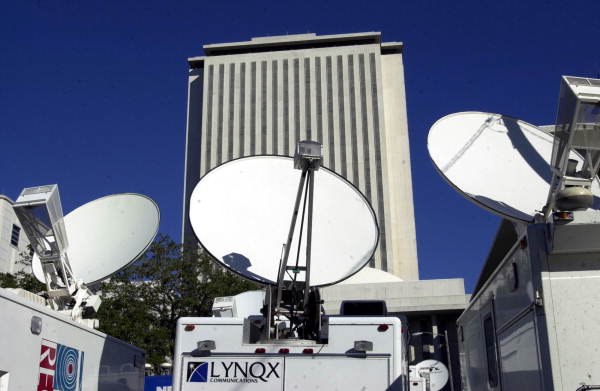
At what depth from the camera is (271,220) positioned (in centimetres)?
912

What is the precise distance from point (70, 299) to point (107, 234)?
205 centimetres

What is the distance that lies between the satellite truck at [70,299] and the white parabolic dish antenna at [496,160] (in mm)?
4593

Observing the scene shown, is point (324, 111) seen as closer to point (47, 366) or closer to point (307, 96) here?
point (307, 96)

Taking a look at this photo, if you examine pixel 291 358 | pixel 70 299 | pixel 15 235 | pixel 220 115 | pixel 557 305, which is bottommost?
pixel 291 358

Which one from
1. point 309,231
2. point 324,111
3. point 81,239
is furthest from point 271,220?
point 324,111

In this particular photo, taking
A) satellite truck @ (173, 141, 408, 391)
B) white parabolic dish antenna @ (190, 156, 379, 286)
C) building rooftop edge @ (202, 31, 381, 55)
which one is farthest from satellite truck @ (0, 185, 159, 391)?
building rooftop edge @ (202, 31, 381, 55)

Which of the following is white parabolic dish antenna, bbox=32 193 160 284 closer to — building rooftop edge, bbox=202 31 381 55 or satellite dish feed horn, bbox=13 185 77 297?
satellite dish feed horn, bbox=13 185 77 297

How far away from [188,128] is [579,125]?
335 ft

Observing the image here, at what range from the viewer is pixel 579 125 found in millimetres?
6148

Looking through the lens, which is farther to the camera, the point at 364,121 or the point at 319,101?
the point at 319,101

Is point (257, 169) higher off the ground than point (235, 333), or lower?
higher

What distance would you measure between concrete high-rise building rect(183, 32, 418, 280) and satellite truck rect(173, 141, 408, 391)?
83199 millimetres

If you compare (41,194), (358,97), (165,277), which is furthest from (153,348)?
(358,97)

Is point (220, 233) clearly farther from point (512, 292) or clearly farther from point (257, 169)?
point (512, 292)
